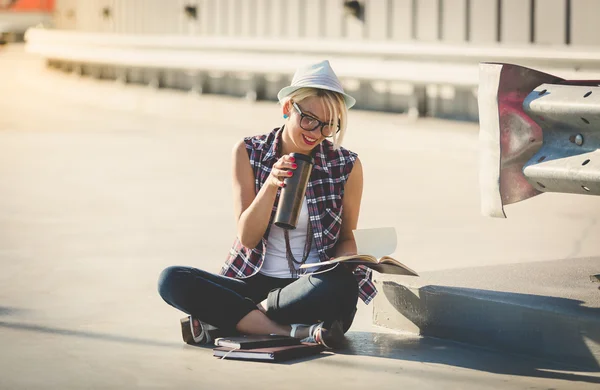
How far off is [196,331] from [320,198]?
681 mm

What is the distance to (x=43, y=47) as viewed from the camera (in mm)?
22781

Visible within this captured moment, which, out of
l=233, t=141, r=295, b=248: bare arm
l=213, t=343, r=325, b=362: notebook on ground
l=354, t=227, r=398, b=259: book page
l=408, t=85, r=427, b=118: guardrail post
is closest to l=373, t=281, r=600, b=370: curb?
l=354, t=227, r=398, b=259: book page

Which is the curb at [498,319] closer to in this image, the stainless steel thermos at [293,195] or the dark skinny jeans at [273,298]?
the dark skinny jeans at [273,298]

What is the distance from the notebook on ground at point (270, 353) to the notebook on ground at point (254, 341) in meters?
0.02

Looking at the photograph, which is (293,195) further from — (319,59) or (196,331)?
(319,59)

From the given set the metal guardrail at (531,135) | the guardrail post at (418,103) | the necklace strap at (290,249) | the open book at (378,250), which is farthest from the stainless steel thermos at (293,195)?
the guardrail post at (418,103)

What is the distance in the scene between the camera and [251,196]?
485 centimetres

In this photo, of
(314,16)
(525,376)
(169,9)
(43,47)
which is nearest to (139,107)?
(169,9)

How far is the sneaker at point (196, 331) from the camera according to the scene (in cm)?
472

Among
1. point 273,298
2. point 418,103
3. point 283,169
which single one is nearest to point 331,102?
point 283,169

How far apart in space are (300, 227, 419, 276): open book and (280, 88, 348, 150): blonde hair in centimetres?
35

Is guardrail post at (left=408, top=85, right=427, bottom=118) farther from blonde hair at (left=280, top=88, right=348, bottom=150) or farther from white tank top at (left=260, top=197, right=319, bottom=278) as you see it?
blonde hair at (left=280, top=88, right=348, bottom=150)

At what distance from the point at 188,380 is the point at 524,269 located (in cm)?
179

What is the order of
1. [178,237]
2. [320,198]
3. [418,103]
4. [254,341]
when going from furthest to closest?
[418,103]
[178,237]
[320,198]
[254,341]
